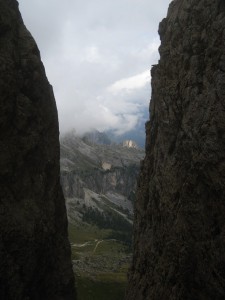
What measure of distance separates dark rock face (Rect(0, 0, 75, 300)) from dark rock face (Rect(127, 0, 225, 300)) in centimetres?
1299

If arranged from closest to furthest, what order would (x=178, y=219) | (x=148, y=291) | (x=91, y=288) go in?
(x=178, y=219) → (x=148, y=291) → (x=91, y=288)

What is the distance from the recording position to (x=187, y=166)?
177 feet

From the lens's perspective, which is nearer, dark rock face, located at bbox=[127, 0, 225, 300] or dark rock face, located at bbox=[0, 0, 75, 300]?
dark rock face, located at bbox=[0, 0, 75, 300]

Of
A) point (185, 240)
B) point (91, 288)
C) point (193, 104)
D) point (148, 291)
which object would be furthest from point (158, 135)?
point (91, 288)

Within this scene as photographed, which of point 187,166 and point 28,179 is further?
point 187,166

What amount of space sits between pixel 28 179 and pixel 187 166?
18964 mm

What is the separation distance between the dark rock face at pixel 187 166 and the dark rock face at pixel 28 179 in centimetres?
1299

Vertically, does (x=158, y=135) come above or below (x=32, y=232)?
above

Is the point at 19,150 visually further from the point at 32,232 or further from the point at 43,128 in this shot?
the point at 32,232

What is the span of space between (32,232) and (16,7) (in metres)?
28.8

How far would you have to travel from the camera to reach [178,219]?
54.8 metres

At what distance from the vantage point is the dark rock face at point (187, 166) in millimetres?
48219

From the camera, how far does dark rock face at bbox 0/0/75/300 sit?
1887 inches

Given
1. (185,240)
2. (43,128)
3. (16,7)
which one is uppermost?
(16,7)
